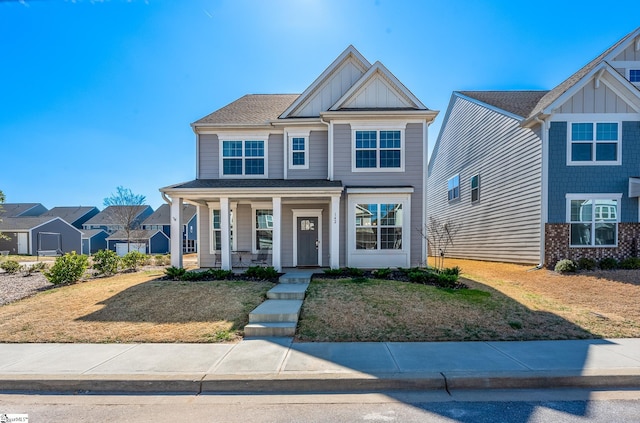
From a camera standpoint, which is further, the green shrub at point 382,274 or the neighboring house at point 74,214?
the neighboring house at point 74,214

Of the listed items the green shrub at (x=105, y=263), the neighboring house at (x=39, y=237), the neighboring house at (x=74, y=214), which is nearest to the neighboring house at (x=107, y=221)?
the neighboring house at (x=74, y=214)

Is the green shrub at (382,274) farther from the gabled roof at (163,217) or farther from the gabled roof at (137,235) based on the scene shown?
the gabled roof at (163,217)

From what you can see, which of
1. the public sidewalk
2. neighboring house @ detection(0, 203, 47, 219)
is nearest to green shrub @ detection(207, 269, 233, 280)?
the public sidewalk

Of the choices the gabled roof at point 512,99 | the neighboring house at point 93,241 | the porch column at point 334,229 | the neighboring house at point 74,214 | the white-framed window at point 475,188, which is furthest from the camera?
the neighboring house at point 74,214

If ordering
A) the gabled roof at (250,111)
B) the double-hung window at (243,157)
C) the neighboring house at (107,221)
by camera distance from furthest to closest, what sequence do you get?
the neighboring house at (107,221) < the double-hung window at (243,157) < the gabled roof at (250,111)

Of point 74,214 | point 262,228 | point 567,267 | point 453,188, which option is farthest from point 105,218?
point 567,267

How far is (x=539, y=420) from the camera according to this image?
139 inches

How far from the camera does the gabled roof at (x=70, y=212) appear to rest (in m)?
47.4

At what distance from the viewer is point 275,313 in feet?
21.3

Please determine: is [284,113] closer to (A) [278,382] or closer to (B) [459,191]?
(A) [278,382]

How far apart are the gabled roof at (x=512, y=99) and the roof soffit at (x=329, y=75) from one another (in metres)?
7.75

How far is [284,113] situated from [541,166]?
35.1 feet

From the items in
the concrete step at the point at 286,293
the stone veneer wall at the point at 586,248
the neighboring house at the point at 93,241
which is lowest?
the neighboring house at the point at 93,241

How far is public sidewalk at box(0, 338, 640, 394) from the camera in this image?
4.25m
